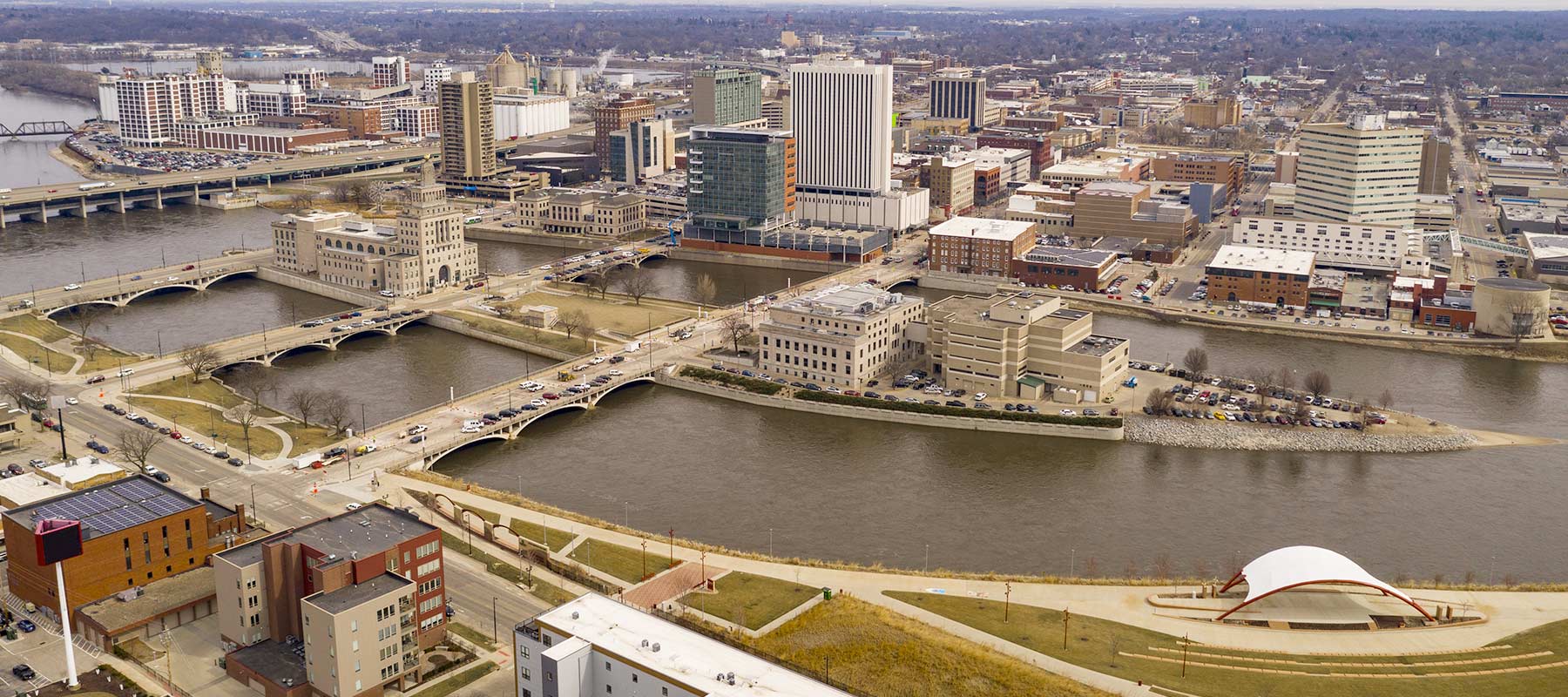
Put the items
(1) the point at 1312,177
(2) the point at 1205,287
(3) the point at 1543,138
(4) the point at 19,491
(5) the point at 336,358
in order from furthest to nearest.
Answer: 1. (3) the point at 1543,138
2. (1) the point at 1312,177
3. (2) the point at 1205,287
4. (5) the point at 336,358
5. (4) the point at 19,491

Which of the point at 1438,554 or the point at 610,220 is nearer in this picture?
the point at 1438,554

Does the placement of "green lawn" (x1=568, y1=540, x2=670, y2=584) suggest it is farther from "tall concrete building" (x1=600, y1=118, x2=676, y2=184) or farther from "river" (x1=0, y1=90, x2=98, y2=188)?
"river" (x1=0, y1=90, x2=98, y2=188)

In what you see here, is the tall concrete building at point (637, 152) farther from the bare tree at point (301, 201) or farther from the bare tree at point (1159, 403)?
the bare tree at point (1159, 403)

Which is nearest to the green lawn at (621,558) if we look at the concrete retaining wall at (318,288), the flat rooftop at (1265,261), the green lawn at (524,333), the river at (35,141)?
the green lawn at (524,333)

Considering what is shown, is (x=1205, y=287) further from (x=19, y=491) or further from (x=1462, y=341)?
(x=19, y=491)

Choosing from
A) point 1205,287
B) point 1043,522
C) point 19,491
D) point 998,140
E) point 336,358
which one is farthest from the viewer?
point 998,140

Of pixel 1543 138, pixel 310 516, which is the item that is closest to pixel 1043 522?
pixel 310 516

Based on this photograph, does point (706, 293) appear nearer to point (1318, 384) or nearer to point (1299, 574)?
point (1318, 384)

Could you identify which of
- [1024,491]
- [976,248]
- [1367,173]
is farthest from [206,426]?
[1367,173]
